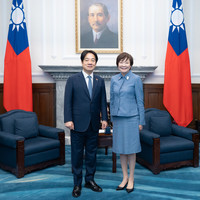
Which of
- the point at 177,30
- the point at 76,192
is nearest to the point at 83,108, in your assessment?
the point at 76,192

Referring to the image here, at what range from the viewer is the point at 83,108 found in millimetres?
2336

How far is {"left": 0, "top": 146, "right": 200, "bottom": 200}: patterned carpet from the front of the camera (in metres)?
Result: 2.42

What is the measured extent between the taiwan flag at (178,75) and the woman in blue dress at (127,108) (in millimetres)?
2199

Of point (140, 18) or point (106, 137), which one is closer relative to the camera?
point (106, 137)

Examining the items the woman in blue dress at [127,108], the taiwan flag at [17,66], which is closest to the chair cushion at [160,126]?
the woman in blue dress at [127,108]

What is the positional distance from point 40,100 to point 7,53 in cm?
117

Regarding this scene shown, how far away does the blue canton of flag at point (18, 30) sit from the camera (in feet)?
14.3

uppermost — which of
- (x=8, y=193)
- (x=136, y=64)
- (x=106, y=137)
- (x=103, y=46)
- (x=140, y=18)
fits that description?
(x=140, y=18)

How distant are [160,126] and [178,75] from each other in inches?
51.4

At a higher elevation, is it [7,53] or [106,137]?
[7,53]

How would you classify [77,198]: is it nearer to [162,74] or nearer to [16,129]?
[16,129]

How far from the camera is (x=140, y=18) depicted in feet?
15.7

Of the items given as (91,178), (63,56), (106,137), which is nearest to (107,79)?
(63,56)

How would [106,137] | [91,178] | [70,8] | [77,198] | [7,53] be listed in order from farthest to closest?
[70,8] < [7,53] < [106,137] < [91,178] < [77,198]
